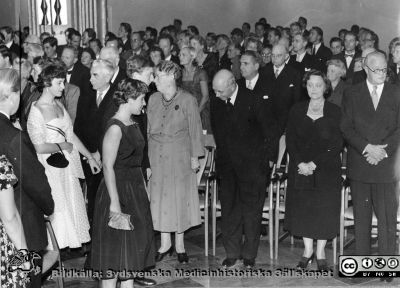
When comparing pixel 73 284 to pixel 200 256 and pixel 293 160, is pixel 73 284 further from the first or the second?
pixel 293 160

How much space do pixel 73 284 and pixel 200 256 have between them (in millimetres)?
1133

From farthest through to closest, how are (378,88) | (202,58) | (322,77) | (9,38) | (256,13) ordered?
1. (256,13)
2. (9,38)
3. (202,58)
4. (322,77)
5. (378,88)

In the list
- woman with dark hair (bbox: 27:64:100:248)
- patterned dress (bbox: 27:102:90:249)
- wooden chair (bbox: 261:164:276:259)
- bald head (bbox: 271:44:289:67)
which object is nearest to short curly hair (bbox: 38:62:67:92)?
woman with dark hair (bbox: 27:64:100:248)

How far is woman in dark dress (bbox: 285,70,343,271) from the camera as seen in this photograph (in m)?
4.92

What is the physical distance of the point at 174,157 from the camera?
515 cm

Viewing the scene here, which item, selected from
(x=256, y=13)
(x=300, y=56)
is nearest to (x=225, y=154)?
(x=300, y=56)

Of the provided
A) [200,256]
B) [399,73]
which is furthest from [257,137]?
[399,73]

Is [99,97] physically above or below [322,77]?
below

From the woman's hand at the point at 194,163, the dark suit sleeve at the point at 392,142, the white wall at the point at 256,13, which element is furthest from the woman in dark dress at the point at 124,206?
the white wall at the point at 256,13

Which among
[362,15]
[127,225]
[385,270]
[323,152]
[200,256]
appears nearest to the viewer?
[127,225]

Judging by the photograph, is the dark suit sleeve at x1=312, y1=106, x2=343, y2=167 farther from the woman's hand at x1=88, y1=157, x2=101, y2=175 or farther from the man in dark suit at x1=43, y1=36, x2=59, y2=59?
the man in dark suit at x1=43, y1=36, x2=59, y2=59

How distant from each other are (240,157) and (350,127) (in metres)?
0.85

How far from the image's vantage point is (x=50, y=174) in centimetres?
486

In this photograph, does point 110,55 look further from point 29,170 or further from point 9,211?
point 9,211
